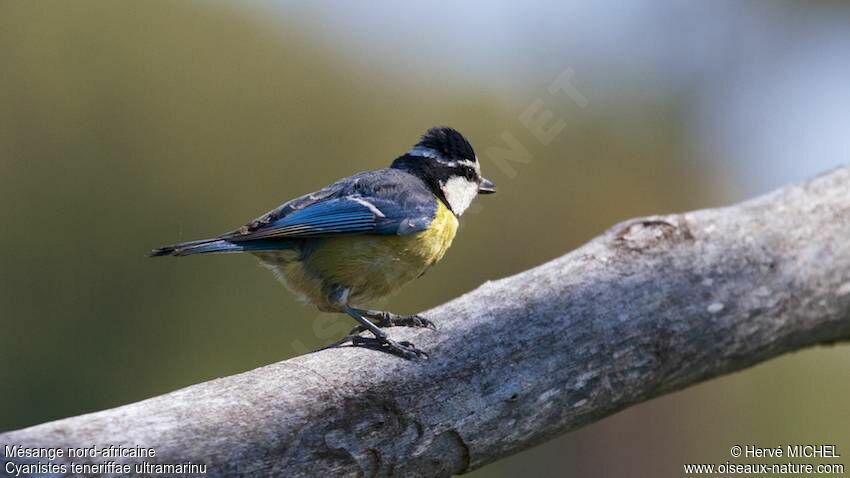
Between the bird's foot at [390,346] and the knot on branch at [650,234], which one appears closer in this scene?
the bird's foot at [390,346]

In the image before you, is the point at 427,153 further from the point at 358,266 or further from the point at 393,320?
the point at 393,320

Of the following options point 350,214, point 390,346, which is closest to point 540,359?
point 390,346

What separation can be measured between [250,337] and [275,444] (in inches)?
115

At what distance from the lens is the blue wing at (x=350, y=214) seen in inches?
120

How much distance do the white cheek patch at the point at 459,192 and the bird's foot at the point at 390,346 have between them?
44.3 inches

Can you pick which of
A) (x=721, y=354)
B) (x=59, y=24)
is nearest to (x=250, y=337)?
(x=59, y=24)

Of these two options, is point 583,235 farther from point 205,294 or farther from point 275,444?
point 275,444

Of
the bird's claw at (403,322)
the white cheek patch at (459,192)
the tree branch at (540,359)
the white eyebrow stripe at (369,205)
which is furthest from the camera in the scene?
the white cheek patch at (459,192)

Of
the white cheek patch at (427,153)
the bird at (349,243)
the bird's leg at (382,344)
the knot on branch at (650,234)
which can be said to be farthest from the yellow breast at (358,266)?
the knot on branch at (650,234)

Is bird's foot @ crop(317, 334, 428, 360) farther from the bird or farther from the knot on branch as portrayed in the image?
the knot on branch

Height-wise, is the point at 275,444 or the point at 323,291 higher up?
the point at 323,291

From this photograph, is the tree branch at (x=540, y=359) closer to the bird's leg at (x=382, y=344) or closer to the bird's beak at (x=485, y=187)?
the bird's leg at (x=382, y=344)

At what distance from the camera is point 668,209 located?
6391 mm

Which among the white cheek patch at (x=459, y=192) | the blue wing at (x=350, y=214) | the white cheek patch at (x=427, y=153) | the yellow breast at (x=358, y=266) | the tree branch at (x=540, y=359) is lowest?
the tree branch at (x=540, y=359)
